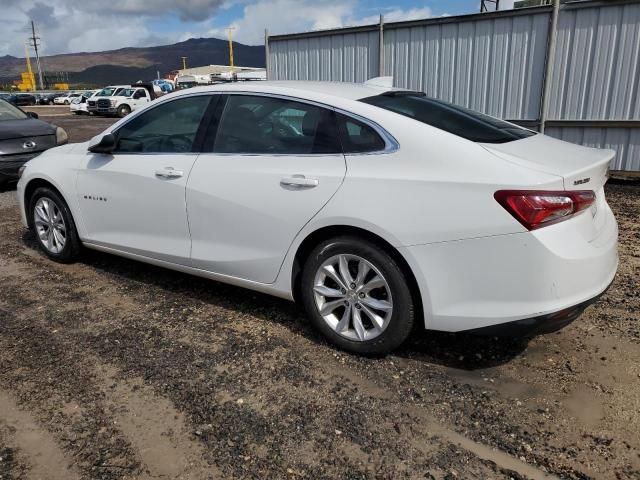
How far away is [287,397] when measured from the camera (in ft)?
9.17

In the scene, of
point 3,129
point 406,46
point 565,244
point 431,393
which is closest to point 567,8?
point 406,46

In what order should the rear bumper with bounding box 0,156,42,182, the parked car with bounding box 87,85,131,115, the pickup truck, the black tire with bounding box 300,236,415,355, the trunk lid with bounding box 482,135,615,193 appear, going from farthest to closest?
the parked car with bounding box 87,85,131,115 → the pickup truck → the rear bumper with bounding box 0,156,42,182 → the black tire with bounding box 300,236,415,355 → the trunk lid with bounding box 482,135,615,193

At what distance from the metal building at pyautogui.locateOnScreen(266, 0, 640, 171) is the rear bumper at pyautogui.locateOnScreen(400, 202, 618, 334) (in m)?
5.75

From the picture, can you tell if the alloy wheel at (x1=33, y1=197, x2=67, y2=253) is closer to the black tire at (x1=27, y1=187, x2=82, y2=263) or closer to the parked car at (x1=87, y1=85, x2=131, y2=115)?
the black tire at (x1=27, y1=187, x2=82, y2=263)

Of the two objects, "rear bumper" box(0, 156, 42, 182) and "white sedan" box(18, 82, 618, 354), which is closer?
"white sedan" box(18, 82, 618, 354)

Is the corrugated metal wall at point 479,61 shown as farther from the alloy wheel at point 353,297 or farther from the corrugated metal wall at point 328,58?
the alloy wheel at point 353,297

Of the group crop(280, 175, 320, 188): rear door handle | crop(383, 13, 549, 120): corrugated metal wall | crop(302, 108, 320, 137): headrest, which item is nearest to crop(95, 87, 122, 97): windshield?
crop(383, 13, 549, 120): corrugated metal wall

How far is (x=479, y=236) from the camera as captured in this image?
8.59 ft

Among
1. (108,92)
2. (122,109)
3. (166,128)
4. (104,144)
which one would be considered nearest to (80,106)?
(108,92)

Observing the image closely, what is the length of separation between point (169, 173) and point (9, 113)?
731 cm

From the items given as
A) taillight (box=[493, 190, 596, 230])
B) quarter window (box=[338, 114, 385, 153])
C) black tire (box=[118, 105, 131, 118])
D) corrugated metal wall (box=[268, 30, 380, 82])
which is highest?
corrugated metal wall (box=[268, 30, 380, 82])

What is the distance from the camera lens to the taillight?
252 centimetres

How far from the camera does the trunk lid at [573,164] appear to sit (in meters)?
2.66

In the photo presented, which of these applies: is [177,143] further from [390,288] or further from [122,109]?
[122,109]
